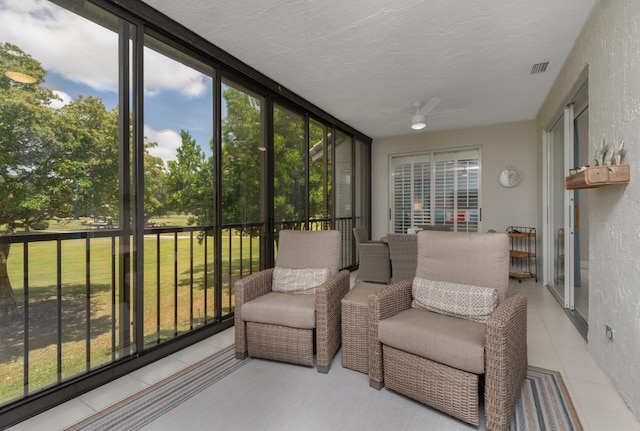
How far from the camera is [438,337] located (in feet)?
5.44

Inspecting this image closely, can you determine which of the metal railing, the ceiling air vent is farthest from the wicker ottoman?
the ceiling air vent

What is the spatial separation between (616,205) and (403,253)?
206 cm

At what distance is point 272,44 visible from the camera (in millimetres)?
2869

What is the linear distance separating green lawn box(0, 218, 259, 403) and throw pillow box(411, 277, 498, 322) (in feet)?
6.65

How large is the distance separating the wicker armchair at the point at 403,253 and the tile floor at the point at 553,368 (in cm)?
130

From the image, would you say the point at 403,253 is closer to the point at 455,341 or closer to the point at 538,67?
the point at 455,341

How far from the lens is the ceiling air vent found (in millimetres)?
3275

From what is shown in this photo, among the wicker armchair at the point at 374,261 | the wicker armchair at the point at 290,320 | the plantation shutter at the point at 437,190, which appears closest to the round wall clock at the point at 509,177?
the plantation shutter at the point at 437,190

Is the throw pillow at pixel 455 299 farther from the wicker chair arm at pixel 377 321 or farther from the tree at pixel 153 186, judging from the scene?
the tree at pixel 153 186

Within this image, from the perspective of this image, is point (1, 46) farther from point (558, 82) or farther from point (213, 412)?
point (558, 82)

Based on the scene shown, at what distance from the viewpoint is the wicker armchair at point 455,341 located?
153cm

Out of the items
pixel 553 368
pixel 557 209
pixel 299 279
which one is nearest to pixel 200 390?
pixel 299 279

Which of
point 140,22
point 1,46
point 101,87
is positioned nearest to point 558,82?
point 140,22

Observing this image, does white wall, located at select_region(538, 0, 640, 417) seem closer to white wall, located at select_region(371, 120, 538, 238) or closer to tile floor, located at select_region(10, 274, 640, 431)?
tile floor, located at select_region(10, 274, 640, 431)
